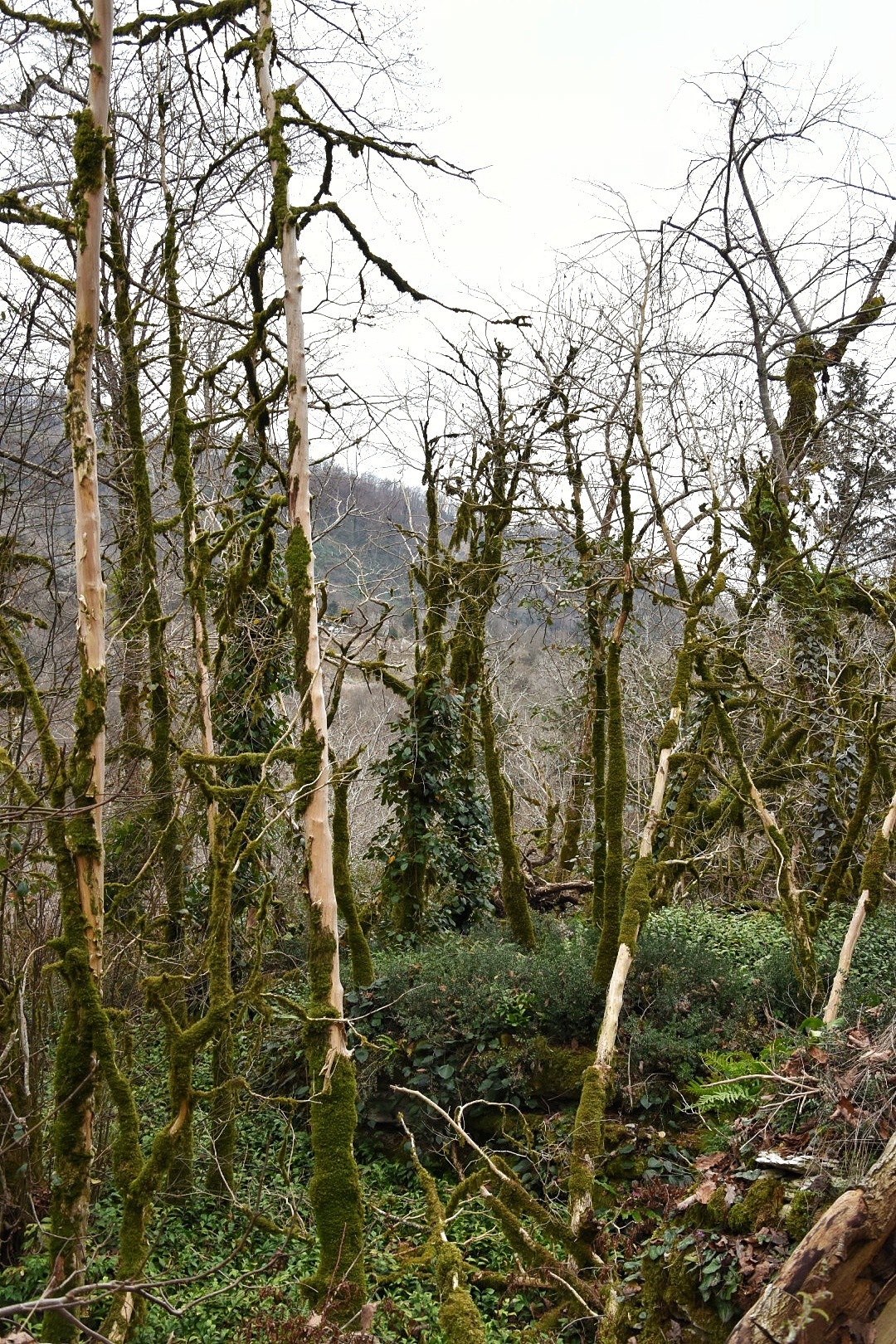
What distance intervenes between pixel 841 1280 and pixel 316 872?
2.70 m

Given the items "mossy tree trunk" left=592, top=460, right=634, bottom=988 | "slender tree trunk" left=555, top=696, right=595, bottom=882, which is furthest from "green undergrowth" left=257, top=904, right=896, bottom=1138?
"slender tree trunk" left=555, top=696, right=595, bottom=882

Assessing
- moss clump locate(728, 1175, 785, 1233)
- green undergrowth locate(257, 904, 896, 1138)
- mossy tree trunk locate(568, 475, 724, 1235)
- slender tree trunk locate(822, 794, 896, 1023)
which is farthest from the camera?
green undergrowth locate(257, 904, 896, 1138)

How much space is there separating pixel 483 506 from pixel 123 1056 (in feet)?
20.8

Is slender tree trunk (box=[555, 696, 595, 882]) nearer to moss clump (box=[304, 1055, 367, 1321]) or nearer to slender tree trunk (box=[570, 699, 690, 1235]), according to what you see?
slender tree trunk (box=[570, 699, 690, 1235])

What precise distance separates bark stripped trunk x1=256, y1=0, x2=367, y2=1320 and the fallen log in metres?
1.78

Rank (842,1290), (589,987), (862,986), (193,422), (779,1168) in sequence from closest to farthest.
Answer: (842,1290)
(779,1168)
(862,986)
(193,422)
(589,987)

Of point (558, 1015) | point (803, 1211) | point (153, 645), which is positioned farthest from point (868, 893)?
point (153, 645)

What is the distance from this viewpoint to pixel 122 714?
369 inches

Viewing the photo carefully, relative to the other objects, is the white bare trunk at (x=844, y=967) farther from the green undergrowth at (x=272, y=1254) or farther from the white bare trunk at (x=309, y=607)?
the white bare trunk at (x=309, y=607)

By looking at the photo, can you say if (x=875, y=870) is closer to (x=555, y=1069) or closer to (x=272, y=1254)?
(x=555, y=1069)

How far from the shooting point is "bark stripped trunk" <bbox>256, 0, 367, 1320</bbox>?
13.3 feet

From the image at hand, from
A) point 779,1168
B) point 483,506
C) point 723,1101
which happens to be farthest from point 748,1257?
point 483,506

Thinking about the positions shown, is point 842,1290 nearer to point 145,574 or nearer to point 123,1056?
point 123,1056

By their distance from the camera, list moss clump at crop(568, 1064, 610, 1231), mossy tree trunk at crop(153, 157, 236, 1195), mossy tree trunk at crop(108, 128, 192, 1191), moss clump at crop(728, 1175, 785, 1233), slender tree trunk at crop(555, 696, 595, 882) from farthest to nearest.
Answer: slender tree trunk at crop(555, 696, 595, 882), mossy tree trunk at crop(108, 128, 192, 1191), mossy tree trunk at crop(153, 157, 236, 1195), moss clump at crop(568, 1064, 610, 1231), moss clump at crop(728, 1175, 785, 1233)
